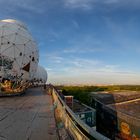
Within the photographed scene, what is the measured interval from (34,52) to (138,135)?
17152 mm

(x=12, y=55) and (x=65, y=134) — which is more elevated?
(x=12, y=55)

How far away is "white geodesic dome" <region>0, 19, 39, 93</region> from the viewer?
24.5 m

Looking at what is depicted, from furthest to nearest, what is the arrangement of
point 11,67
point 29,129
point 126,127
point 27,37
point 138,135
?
1. point 126,127
2. point 138,135
3. point 27,37
4. point 11,67
5. point 29,129

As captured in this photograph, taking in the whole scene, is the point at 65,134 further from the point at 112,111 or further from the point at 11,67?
the point at 112,111

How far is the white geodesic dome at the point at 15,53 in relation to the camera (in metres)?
24.5

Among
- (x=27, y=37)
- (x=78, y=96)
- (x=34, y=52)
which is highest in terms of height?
(x=27, y=37)

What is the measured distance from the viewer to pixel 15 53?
25.0m

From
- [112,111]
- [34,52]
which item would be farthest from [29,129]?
[112,111]

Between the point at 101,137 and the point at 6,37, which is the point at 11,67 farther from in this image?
the point at 101,137

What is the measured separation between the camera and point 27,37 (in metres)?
27.5

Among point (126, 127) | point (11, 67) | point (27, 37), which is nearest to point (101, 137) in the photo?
point (11, 67)

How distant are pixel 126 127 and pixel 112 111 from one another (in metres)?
8.61

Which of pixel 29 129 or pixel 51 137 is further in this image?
pixel 29 129

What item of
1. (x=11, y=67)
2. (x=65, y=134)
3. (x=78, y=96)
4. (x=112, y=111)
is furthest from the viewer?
(x=78, y=96)
